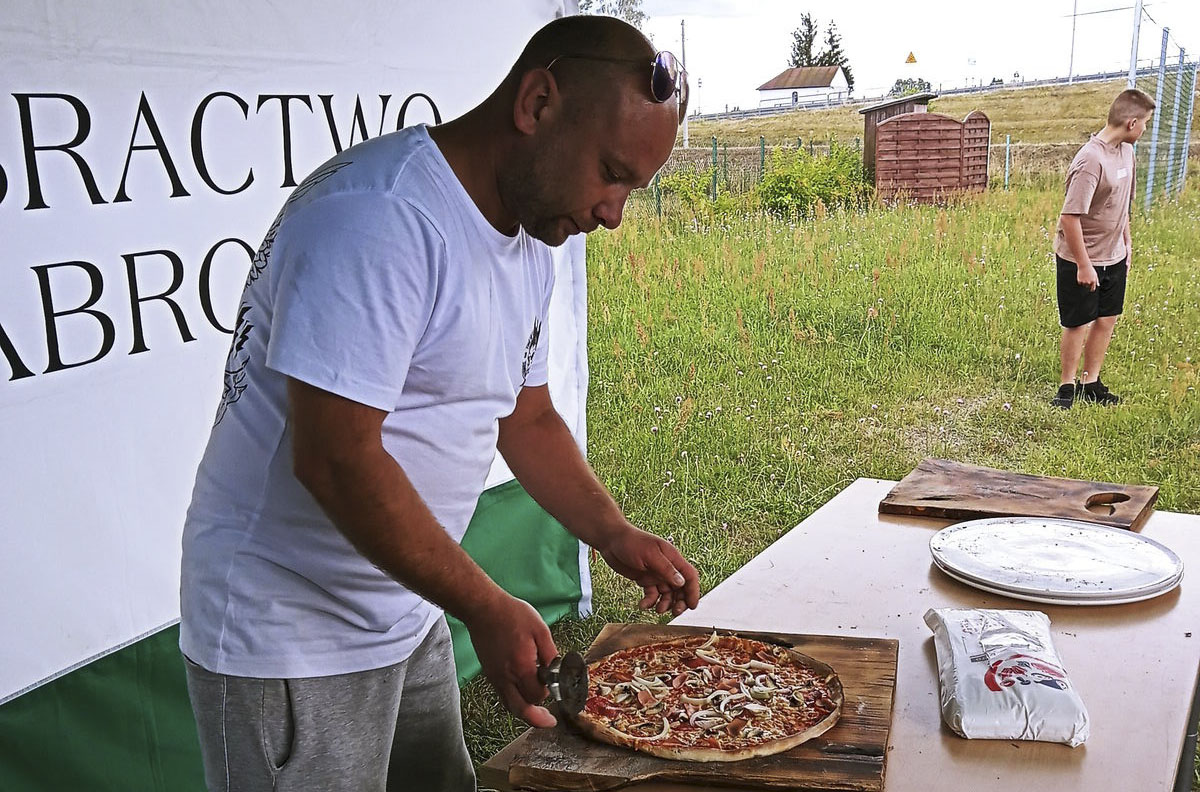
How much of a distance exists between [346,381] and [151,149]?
1.17 metres

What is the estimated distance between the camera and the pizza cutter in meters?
1.19

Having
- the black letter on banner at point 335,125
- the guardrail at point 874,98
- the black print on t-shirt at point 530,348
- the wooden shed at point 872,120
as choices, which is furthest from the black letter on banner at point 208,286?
the guardrail at point 874,98

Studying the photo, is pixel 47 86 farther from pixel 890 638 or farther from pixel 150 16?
pixel 890 638

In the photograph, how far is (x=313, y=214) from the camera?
1.17 meters

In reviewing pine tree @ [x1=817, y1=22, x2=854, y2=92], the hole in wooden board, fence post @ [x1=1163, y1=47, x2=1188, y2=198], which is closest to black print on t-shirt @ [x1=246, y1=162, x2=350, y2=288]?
the hole in wooden board

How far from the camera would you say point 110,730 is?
6.97ft

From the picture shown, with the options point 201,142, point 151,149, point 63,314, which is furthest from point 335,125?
point 63,314

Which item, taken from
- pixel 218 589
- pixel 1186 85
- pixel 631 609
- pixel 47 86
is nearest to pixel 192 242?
pixel 47 86

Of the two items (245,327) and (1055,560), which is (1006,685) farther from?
(245,327)

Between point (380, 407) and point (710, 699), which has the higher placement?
point (380, 407)

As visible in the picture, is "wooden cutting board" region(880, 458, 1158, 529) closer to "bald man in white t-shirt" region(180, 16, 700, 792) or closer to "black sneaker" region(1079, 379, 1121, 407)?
"bald man in white t-shirt" region(180, 16, 700, 792)

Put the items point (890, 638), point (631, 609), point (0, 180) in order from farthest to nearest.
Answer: point (631, 609)
point (0, 180)
point (890, 638)

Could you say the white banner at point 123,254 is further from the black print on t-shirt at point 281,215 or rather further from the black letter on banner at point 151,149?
the black print on t-shirt at point 281,215

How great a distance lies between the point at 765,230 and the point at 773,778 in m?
7.32
